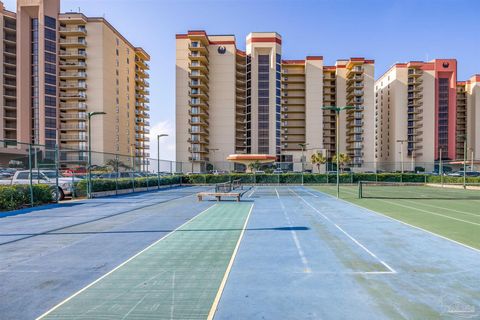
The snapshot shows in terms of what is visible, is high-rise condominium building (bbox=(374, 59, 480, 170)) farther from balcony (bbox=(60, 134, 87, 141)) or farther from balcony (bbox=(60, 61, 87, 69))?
balcony (bbox=(60, 61, 87, 69))

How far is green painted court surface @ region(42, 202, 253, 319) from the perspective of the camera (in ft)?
14.5

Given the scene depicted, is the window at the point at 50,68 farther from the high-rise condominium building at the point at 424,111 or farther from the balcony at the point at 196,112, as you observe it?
the high-rise condominium building at the point at 424,111

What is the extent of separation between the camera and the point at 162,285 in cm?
540

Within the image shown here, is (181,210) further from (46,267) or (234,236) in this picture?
(46,267)

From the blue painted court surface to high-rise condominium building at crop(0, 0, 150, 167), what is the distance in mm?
61689

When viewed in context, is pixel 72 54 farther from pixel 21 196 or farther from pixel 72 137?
pixel 21 196

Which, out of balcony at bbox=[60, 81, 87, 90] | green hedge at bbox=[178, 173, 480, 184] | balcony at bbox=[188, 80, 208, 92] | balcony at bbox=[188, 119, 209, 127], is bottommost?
green hedge at bbox=[178, 173, 480, 184]

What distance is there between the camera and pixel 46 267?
6.39 m

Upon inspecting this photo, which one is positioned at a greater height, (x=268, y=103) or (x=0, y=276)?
(x=268, y=103)

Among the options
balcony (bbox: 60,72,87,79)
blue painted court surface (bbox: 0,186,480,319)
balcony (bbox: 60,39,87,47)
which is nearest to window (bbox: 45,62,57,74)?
balcony (bbox: 60,72,87,79)

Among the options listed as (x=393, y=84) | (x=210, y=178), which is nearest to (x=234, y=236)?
(x=210, y=178)

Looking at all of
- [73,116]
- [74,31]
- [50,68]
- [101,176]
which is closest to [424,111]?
[101,176]

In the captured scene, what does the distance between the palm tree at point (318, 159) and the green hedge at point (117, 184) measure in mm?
44307

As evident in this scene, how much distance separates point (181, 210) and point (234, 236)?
6.69 m
